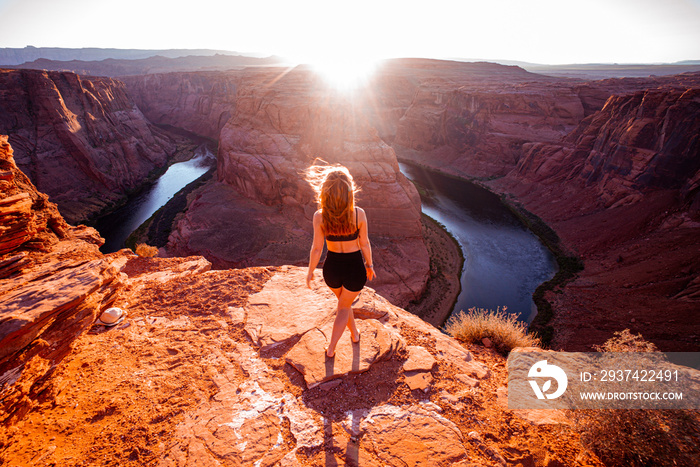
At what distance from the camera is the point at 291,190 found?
2878 cm

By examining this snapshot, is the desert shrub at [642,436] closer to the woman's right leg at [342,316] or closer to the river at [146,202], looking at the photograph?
the woman's right leg at [342,316]

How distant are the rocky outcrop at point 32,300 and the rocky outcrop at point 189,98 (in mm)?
72234

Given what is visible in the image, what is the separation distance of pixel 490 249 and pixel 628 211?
39.6 ft

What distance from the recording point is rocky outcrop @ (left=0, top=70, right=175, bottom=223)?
113 feet

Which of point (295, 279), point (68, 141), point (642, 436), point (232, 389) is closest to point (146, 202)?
point (68, 141)

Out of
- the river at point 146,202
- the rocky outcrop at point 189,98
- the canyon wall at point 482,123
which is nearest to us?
the river at point 146,202

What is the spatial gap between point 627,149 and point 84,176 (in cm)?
6203

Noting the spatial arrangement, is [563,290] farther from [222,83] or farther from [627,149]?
[222,83]

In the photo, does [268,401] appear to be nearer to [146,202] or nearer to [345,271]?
[345,271]

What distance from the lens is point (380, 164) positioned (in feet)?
87.5

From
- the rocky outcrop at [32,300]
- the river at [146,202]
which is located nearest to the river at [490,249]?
the rocky outcrop at [32,300]

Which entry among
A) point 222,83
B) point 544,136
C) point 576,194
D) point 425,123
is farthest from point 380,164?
point 222,83

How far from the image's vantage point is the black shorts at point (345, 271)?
367cm

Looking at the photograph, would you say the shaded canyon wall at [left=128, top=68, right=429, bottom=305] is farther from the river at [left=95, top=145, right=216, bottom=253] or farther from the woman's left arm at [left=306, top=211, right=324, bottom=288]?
the woman's left arm at [left=306, top=211, right=324, bottom=288]
